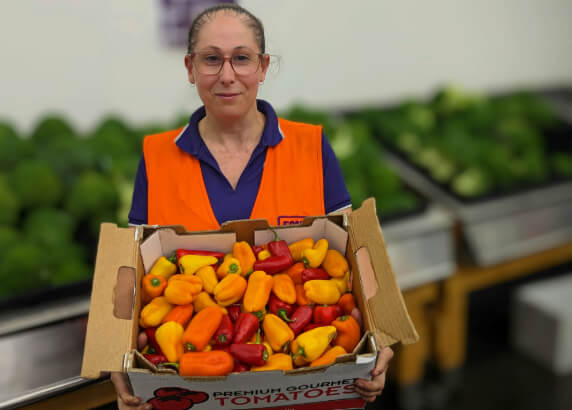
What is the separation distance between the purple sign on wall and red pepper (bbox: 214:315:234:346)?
6.09 feet

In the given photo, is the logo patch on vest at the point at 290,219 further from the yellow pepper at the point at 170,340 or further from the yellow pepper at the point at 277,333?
the yellow pepper at the point at 170,340

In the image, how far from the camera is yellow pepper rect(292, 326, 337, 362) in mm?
1076

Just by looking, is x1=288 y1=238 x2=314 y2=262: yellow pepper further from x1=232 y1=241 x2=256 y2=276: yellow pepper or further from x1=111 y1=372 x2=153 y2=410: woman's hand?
x1=111 y1=372 x2=153 y2=410: woman's hand

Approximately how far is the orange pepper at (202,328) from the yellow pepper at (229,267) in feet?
0.30

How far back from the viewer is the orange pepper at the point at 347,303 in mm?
1189

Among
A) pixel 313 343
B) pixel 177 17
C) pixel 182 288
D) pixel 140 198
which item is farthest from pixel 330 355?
pixel 177 17

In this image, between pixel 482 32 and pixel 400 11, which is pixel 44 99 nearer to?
pixel 400 11

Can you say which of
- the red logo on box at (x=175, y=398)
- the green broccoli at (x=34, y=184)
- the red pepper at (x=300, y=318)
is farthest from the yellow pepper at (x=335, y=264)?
the green broccoli at (x=34, y=184)

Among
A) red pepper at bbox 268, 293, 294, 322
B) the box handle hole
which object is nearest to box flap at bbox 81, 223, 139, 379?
the box handle hole

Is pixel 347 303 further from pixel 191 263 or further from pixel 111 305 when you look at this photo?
pixel 111 305

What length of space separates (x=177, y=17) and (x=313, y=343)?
2.06 metres

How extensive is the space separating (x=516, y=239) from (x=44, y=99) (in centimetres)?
237

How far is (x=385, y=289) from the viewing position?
3.43ft

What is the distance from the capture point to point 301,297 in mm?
1240
